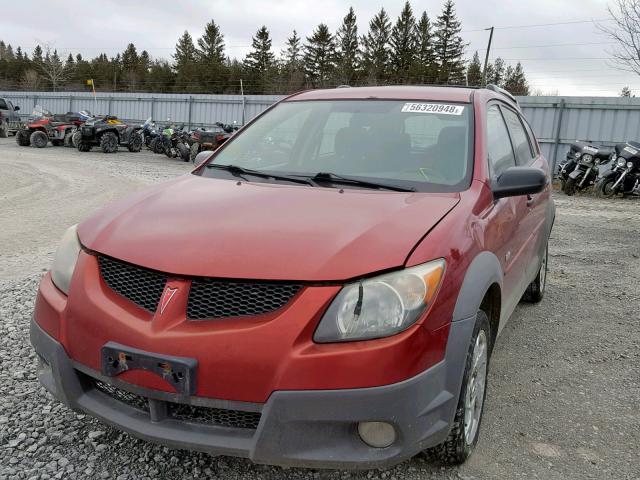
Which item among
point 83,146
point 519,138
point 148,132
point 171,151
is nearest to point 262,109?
point 148,132

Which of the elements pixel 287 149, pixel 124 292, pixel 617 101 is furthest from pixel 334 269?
pixel 617 101

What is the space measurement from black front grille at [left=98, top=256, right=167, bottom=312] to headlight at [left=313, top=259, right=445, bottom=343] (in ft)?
2.01

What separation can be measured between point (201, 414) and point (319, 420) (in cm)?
45

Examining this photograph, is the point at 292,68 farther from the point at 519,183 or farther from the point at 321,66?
the point at 519,183

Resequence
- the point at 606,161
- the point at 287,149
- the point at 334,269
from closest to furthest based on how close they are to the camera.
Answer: the point at 334,269
the point at 287,149
the point at 606,161

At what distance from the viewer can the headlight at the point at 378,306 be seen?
6.13ft

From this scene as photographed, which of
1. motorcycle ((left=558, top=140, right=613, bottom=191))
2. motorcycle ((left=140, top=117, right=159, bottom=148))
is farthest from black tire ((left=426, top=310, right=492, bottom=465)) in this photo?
motorcycle ((left=140, top=117, right=159, bottom=148))

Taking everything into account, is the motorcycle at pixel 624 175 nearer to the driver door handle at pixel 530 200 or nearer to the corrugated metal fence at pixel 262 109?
the corrugated metal fence at pixel 262 109

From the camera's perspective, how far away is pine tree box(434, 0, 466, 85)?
2279 inches

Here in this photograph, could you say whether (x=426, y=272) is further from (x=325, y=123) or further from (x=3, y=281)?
(x=3, y=281)

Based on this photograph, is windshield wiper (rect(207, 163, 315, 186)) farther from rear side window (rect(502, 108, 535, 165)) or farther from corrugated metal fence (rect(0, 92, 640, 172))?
corrugated metal fence (rect(0, 92, 640, 172))

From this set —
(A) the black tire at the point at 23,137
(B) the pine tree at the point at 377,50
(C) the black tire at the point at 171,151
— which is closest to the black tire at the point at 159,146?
(C) the black tire at the point at 171,151

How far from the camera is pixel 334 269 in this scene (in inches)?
75.4

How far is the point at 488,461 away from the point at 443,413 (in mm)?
712
